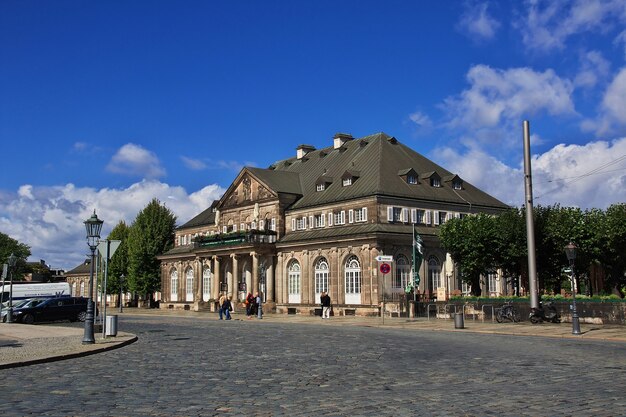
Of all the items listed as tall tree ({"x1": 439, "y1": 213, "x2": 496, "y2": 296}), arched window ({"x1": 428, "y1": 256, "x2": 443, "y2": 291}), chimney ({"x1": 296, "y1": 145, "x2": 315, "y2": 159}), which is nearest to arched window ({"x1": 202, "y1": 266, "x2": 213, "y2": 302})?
chimney ({"x1": 296, "y1": 145, "x2": 315, "y2": 159})

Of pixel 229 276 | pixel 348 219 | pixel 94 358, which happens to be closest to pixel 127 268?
pixel 229 276

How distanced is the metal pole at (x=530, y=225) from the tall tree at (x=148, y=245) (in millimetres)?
60802

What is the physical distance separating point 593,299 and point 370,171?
2844cm

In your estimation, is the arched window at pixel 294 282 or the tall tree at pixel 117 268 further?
the tall tree at pixel 117 268

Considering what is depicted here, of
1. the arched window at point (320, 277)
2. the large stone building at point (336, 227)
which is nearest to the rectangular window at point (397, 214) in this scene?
the large stone building at point (336, 227)

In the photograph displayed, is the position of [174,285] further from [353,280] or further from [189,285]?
[353,280]

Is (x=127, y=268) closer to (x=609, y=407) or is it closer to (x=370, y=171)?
(x=370, y=171)

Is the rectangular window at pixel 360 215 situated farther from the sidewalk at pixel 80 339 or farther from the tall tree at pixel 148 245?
the tall tree at pixel 148 245

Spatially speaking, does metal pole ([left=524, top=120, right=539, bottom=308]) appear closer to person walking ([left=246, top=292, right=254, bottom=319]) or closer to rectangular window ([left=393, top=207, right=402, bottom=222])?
rectangular window ([left=393, top=207, right=402, bottom=222])

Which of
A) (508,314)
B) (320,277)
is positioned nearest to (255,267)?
(320,277)

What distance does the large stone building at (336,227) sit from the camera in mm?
56594

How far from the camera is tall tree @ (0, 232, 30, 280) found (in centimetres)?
13762

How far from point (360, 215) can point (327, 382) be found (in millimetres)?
45421

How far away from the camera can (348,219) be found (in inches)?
2355
